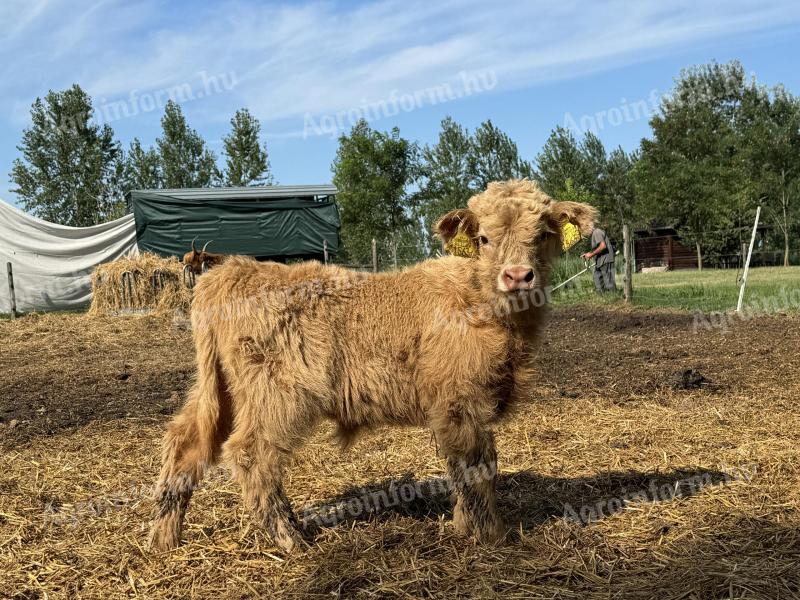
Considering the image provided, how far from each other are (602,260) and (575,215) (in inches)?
526

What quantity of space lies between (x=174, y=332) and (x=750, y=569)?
1311cm

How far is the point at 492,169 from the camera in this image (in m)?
47.5

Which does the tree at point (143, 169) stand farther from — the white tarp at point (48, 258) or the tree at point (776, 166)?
the tree at point (776, 166)

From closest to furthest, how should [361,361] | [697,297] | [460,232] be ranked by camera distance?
1. [361,361]
2. [460,232]
3. [697,297]

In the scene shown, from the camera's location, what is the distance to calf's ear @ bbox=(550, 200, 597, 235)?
4.29m

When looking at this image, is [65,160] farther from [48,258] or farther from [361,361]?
[361,361]

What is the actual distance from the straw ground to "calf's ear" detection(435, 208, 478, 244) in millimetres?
1951

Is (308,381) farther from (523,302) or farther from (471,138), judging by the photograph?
(471,138)

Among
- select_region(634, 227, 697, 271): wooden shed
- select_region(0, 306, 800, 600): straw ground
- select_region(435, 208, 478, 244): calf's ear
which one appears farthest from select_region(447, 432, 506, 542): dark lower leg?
select_region(634, 227, 697, 271): wooden shed

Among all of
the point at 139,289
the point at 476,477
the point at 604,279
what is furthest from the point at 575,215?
the point at 139,289

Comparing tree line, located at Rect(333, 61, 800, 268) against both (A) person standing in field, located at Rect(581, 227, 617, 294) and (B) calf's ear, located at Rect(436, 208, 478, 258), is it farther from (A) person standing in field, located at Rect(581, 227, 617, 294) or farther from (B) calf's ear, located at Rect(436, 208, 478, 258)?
(B) calf's ear, located at Rect(436, 208, 478, 258)

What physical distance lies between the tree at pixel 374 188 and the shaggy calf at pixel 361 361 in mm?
33717

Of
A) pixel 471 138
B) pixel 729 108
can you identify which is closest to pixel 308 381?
pixel 471 138

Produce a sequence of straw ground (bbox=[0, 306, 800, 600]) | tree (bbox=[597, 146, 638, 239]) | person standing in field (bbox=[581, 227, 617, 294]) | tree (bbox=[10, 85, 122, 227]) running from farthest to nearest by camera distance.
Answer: tree (bbox=[597, 146, 638, 239]) → tree (bbox=[10, 85, 122, 227]) → person standing in field (bbox=[581, 227, 617, 294]) → straw ground (bbox=[0, 306, 800, 600])
